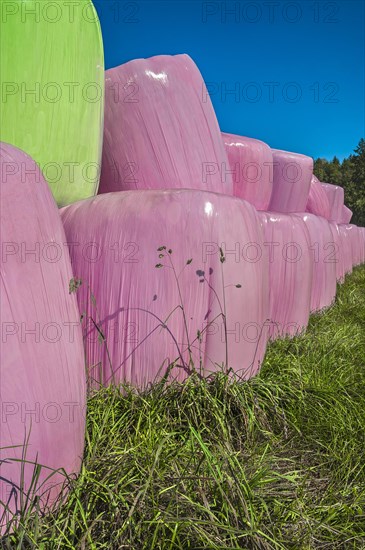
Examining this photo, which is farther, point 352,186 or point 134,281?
point 352,186

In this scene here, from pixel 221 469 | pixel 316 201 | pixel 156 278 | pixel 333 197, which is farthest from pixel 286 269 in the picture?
pixel 333 197

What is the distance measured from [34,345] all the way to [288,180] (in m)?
2.01

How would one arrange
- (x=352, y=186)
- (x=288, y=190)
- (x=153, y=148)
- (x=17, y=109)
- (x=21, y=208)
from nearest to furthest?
(x=21, y=208), (x=17, y=109), (x=153, y=148), (x=288, y=190), (x=352, y=186)

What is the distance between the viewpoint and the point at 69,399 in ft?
2.77

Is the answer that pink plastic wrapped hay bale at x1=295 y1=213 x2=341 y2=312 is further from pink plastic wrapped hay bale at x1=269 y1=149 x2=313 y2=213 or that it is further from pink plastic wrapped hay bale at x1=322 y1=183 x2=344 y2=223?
pink plastic wrapped hay bale at x1=322 y1=183 x2=344 y2=223

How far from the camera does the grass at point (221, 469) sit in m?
0.77

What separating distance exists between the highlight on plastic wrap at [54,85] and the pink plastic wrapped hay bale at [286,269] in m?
0.84

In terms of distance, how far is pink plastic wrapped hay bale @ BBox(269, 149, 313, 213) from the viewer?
2.51 m

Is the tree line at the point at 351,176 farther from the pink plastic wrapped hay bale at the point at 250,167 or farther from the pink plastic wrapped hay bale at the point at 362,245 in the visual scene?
the pink plastic wrapped hay bale at the point at 250,167

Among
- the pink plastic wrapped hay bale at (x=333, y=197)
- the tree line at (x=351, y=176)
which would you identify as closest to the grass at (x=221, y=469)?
the pink plastic wrapped hay bale at (x=333, y=197)

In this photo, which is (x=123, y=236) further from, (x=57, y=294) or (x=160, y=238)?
(x=57, y=294)

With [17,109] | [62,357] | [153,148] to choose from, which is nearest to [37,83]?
[17,109]

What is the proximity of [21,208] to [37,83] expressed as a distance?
559mm

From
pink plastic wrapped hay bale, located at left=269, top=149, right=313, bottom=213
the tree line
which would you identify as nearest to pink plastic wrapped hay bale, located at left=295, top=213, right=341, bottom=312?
pink plastic wrapped hay bale, located at left=269, top=149, right=313, bottom=213
